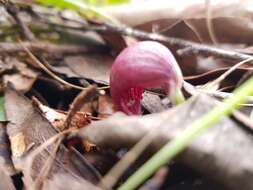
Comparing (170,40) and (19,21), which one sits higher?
(19,21)

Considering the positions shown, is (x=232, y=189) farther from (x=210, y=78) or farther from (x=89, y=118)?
(x=210, y=78)

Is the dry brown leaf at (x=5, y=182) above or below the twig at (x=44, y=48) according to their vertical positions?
below

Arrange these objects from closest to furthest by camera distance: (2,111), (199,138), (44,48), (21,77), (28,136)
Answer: (199,138) < (28,136) < (2,111) < (21,77) < (44,48)

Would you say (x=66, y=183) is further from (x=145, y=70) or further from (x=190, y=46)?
(x=190, y=46)

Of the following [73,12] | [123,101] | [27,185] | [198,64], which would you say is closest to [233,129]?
[123,101]

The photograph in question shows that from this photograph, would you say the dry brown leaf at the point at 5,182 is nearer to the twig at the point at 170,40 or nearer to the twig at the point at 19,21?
the twig at the point at 170,40

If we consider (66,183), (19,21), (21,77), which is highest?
(19,21)

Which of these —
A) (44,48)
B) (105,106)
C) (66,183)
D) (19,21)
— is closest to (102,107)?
(105,106)

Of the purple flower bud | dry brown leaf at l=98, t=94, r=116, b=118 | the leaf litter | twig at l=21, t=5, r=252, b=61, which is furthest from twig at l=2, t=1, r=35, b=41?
the purple flower bud

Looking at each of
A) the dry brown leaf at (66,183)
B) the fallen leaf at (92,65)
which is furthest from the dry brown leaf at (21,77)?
the dry brown leaf at (66,183)

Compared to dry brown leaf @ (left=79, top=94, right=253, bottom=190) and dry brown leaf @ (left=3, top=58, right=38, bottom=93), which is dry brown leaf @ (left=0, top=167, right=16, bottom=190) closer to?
dry brown leaf @ (left=79, top=94, right=253, bottom=190)

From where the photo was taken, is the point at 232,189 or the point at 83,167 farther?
the point at 83,167
